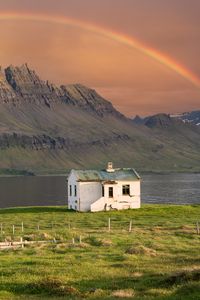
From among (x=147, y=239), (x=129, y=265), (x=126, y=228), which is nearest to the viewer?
(x=129, y=265)

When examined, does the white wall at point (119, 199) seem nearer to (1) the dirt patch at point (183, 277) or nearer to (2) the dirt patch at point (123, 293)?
(1) the dirt patch at point (183, 277)

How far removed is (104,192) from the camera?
3725 inches

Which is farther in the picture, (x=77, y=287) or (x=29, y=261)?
(x=29, y=261)

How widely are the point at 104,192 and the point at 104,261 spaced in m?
54.4

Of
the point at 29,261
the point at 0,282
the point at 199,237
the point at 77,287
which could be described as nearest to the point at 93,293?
the point at 77,287

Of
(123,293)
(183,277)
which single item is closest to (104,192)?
(183,277)

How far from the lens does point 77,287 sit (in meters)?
29.6

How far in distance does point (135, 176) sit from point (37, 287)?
7018cm

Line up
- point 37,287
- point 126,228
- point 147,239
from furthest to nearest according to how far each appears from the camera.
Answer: point 126,228 < point 147,239 < point 37,287

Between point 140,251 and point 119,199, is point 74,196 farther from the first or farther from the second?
point 140,251

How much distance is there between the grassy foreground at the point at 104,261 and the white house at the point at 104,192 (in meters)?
14.4

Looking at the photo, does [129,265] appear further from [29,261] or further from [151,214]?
[151,214]

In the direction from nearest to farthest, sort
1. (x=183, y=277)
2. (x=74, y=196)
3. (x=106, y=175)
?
1. (x=183, y=277)
2. (x=74, y=196)
3. (x=106, y=175)

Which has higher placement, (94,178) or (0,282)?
(94,178)
